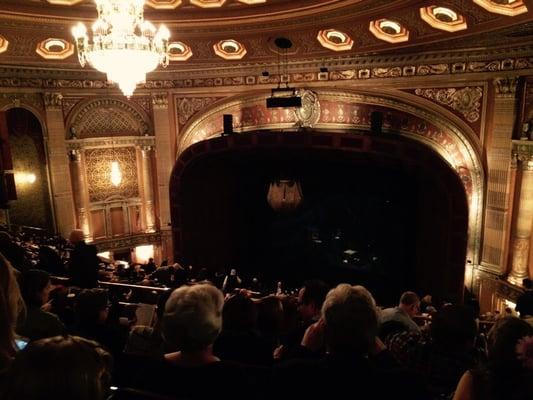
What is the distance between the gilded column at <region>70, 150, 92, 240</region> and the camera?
1163cm

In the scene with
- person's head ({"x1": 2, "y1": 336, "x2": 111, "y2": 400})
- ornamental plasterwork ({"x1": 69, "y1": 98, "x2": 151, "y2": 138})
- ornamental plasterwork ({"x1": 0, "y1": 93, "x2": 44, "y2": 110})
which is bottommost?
person's head ({"x1": 2, "y1": 336, "x2": 111, "y2": 400})

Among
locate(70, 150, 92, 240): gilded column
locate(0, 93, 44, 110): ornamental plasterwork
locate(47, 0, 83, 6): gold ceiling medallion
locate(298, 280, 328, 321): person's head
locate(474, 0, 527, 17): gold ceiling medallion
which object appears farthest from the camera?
locate(70, 150, 92, 240): gilded column

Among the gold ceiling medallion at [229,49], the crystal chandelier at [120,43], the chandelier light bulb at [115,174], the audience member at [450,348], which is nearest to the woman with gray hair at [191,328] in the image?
the audience member at [450,348]

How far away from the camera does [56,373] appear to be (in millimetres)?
1058

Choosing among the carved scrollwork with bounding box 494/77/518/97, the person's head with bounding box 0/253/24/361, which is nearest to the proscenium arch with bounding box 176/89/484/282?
the carved scrollwork with bounding box 494/77/518/97

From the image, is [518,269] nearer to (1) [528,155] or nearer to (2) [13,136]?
(1) [528,155]

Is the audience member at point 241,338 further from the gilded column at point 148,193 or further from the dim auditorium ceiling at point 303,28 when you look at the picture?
the gilded column at point 148,193

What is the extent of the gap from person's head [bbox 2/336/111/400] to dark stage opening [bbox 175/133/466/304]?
27.1 ft

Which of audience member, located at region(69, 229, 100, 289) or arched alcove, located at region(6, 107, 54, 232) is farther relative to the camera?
arched alcove, located at region(6, 107, 54, 232)

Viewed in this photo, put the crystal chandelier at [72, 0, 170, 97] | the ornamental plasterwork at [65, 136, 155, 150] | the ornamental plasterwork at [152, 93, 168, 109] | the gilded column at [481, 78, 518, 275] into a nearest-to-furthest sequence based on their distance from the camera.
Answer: the crystal chandelier at [72, 0, 170, 97] < the gilded column at [481, 78, 518, 275] < the ornamental plasterwork at [65, 136, 155, 150] < the ornamental plasterwork at [152, 93, 168, 109]

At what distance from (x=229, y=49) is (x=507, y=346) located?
8.93 meters

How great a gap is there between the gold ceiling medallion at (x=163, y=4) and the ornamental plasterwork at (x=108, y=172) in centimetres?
556

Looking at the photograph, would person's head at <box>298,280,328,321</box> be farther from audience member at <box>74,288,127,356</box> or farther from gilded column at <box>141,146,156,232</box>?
gilded column at <box>141,146,156,232</box>

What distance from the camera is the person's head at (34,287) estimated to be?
9.50ft
